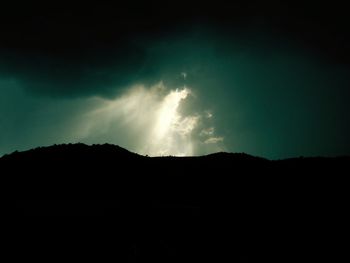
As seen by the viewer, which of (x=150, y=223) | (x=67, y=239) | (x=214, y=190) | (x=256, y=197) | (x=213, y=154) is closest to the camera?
(x=67, y=239)

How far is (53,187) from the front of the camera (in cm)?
3338

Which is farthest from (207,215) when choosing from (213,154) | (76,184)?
(213,154)

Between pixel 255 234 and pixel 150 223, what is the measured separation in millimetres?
8385

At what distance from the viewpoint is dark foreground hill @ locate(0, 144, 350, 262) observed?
74.4 feet

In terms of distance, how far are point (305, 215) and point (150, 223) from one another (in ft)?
45.7

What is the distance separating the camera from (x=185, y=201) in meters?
32.1

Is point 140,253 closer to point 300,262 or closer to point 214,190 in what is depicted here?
point 300,262

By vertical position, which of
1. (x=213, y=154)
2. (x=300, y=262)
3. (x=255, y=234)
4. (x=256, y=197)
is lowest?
(x=300, y=262)

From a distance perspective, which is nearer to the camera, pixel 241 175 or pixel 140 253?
pixel 140 253

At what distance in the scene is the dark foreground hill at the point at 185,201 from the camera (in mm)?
22672

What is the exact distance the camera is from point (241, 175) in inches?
1506

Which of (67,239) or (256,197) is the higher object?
(256,197)

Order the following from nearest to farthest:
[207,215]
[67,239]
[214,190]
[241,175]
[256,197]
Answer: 1. [67,239]
2. [207,215]
3. [256,197]
4. [214,190]
5. [241,175]

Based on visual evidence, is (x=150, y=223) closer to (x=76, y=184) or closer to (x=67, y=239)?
(x=67, y=239)
